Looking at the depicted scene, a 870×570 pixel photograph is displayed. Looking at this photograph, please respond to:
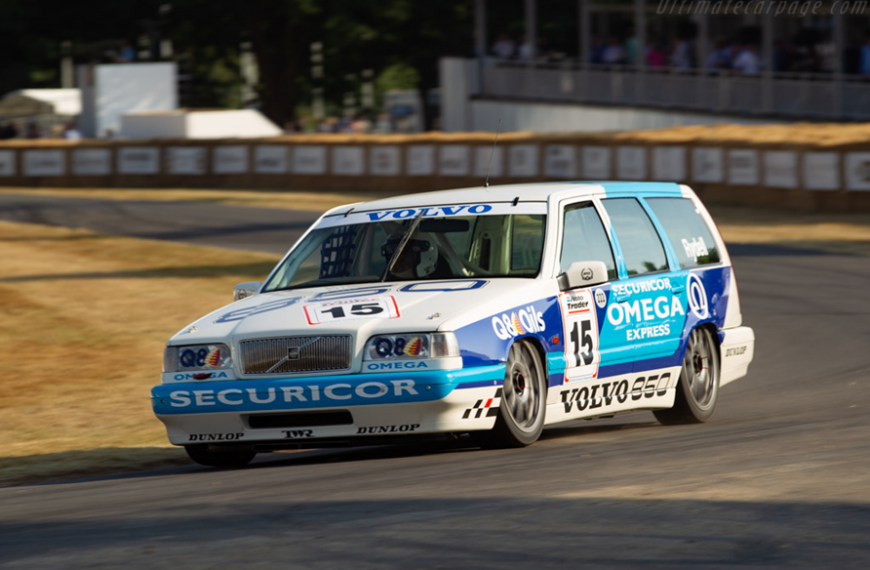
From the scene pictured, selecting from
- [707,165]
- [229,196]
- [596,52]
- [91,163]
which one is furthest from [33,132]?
[707,165]

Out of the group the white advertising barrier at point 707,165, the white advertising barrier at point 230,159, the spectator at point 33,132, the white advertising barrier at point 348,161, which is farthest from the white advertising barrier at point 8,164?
the white advertising barrier at point 707,165

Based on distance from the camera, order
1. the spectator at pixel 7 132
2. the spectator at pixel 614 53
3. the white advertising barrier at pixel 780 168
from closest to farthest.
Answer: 1. the white advertising barrier at pixel 780 168
2. the spectator at pixel 614 53
3. the spectator at pixel 7 132

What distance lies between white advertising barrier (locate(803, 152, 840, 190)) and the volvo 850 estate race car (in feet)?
56.3

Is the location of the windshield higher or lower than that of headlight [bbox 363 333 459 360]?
higher

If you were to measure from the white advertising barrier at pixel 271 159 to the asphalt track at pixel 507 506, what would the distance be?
28884mm

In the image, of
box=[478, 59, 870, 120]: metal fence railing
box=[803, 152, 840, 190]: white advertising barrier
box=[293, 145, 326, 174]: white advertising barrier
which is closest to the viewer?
box=[803, 152, 840, 190]: white advertising barrier

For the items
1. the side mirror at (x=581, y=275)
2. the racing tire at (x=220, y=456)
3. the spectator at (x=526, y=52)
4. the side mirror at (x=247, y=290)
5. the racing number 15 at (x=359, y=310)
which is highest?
the spectator at (x=526, y=52)

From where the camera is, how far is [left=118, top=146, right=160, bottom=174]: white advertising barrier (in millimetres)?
40062

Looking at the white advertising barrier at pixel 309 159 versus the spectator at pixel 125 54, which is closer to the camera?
the white advertising barrier at pixel 309 159

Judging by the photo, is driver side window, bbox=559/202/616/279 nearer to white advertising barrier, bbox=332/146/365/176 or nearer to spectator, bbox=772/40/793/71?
white advertising barrier, bbox=332/146/365/176

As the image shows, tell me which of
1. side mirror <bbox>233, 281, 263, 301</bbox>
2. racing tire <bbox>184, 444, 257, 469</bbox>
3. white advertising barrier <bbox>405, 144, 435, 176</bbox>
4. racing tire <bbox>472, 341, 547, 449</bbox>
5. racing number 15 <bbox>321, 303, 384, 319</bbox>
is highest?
racing number 15 <bbox>321, 303, 384, 319</bbox>

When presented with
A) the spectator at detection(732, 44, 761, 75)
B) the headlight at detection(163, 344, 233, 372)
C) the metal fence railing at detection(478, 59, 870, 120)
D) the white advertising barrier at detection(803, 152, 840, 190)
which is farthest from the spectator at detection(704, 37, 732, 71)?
the headlight at detection(163, 344, 233, 372)

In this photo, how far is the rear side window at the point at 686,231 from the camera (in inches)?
396

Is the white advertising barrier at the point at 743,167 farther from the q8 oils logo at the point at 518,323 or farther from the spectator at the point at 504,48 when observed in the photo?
the q8 oils logo at the point at 518,323
